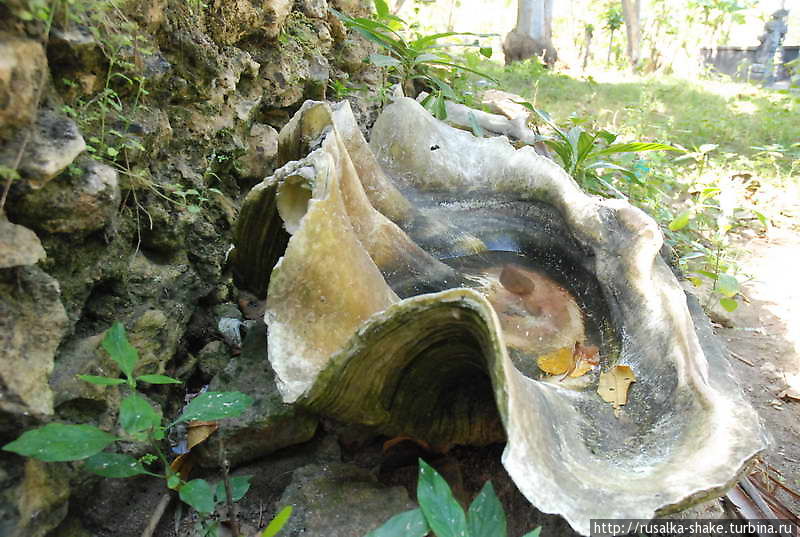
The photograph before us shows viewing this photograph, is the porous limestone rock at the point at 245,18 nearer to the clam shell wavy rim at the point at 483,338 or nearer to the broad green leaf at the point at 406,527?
the clam shell wavy rim at the point at 483,338

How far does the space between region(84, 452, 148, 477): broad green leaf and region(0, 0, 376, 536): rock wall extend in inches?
3.0

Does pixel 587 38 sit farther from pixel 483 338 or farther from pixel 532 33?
pixel 483 338

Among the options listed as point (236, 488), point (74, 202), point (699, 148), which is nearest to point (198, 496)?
point (236, 488)

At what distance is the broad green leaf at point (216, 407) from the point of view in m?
1.25

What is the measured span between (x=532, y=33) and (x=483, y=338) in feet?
38.3

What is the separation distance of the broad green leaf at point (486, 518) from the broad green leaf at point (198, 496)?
0.52 meters

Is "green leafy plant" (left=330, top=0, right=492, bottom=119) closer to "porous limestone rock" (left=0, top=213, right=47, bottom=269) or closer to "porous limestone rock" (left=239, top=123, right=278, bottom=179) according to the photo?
"porous limestone rock" (left=239, top=123, right=278, bottom=179)

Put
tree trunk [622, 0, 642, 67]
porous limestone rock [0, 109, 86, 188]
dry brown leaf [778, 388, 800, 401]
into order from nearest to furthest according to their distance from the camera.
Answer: porous limestone rock [0, 109, 86, 188]
dry brown leaf [778, 388, 800, 401]
tree trunk [622, 0, 642, 67]

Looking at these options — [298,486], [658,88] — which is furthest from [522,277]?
[658,88]

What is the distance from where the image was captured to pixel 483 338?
3.63 feet

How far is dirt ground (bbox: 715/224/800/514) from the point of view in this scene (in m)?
2.28

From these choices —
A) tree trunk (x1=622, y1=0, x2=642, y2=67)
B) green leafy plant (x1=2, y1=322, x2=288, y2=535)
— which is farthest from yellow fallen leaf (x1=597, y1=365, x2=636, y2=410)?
tree trunk (x1=622, y1=0, x2=642, y2=67)

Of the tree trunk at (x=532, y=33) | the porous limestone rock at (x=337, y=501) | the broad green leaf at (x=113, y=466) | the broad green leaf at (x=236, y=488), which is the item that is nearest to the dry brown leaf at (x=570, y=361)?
the porous limestone rock at (x=337, y=501)

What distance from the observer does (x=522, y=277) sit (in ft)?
7.08
